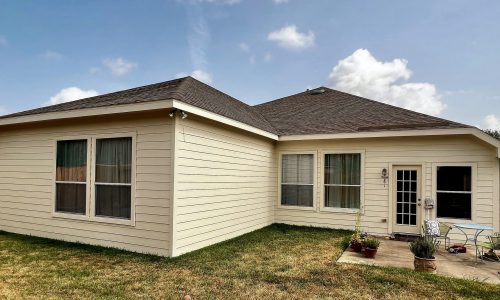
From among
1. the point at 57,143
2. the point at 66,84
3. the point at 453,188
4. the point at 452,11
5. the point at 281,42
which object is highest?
the point at 281,42

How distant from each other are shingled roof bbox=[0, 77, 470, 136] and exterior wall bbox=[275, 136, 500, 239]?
45 centimetres

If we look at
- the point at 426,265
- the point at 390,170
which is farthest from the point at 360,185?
the point at 426,265

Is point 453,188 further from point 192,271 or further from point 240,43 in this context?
point 240,43

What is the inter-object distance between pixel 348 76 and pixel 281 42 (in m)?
7.90

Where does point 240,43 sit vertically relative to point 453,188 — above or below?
above

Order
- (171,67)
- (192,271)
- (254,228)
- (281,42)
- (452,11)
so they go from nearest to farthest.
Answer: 1. (192,271)
2. (254,228)
3. (452,11)
4. (171,67)
5. (281,42)

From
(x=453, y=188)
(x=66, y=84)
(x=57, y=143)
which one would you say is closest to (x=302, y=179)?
(x=453, y=188)

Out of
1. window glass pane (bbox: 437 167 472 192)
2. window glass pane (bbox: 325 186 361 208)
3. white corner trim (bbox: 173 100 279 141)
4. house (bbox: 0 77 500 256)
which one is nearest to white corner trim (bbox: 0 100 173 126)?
house (bbox: 0 77 500 256)

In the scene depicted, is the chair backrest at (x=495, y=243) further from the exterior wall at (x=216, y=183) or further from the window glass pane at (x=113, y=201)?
the window glass pane at (x=113, y=201)

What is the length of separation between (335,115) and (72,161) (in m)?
7.87

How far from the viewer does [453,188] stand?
26.7 ft

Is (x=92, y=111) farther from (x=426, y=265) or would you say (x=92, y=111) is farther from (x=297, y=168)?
(x=426, y=265)

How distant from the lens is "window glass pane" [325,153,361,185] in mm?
Result: 9078

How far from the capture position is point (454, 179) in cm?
812
